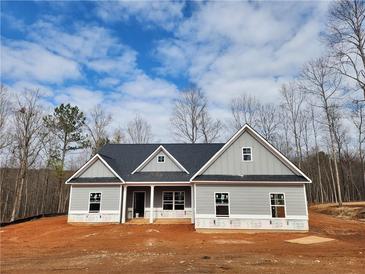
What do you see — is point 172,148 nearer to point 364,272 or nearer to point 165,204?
point 165,204

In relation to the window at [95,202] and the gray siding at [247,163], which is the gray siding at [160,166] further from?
the gray siding at [247,163]

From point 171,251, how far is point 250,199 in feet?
23.4

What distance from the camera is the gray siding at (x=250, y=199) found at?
1638 cm

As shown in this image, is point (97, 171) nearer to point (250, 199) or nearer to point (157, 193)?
point (157, 193)

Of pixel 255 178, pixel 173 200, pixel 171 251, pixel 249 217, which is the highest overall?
pixel 255 178

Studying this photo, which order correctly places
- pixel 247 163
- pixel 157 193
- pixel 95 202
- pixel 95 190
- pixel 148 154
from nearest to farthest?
pixel 247 163 < pixel 95 202 < pixel 95 190 < pixel 157 193 < pixel 148 154

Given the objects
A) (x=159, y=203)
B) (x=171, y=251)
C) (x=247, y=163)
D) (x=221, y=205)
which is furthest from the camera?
(x=159, y=203)

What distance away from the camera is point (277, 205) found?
650 inches

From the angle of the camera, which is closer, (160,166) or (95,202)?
(95,202)

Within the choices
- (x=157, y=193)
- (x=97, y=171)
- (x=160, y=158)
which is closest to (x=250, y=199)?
(x=157, y=193)

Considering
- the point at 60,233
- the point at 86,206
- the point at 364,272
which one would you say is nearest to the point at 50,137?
the point at 86,206

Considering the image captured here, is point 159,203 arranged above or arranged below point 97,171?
below

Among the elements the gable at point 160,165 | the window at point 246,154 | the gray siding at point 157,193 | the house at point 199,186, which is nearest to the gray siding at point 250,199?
the house at point 199,186

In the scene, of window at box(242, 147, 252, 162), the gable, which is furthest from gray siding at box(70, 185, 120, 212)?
window at box(242, 147, 252, 162)
